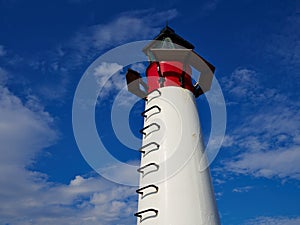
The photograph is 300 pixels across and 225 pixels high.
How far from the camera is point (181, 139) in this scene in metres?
8.59

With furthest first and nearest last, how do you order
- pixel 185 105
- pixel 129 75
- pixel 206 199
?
1. pixel 129 75
2. pixel 185 105
3. pixel 206 199

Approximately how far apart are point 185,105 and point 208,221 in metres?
3.64

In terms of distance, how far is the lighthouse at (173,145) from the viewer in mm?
7461

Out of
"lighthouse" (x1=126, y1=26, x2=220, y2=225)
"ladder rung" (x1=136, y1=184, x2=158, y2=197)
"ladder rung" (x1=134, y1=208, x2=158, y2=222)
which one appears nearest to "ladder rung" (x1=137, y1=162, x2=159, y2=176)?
"lighthouse" (x1=126, y1=26, x2=220, y2=225)

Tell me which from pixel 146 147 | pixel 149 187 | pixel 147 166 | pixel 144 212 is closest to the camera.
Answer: pixel 144 212

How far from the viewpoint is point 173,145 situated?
27.8 feet

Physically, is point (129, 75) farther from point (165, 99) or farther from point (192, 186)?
point (192, 186)

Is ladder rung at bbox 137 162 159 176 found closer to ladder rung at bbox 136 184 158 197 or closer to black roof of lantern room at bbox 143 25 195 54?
ladder rung at bbox 136 184 158 197

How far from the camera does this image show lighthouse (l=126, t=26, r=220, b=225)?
294 inches

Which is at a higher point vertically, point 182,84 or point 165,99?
point 182,84

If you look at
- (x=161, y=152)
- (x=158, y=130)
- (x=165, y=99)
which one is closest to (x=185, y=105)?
(x=165, y=99)

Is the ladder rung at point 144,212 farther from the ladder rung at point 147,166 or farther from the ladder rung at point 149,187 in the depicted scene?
the ladder rung at point 147,166

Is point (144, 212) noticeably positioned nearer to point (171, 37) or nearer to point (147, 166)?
point (147, 166)

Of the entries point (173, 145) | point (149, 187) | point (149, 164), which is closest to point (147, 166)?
point (149, 164)
